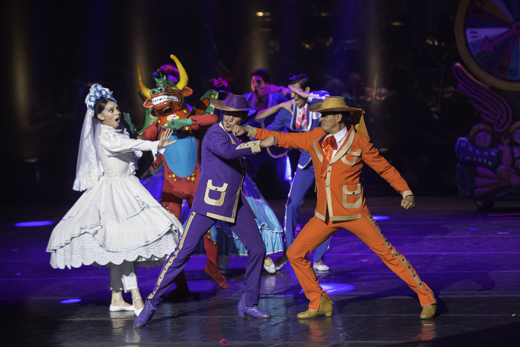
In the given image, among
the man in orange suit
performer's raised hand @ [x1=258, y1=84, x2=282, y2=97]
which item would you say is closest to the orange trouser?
the man in orange suit

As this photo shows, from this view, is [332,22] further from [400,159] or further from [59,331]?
[59,331]

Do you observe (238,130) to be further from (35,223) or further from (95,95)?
(35,223)

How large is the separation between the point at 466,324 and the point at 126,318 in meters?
2.18

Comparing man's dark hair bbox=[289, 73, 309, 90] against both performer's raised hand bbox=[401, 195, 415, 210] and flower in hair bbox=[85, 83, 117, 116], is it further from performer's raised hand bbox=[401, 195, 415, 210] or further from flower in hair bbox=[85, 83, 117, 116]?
performer's raised hand bbox=[401, 195, 415, 210]

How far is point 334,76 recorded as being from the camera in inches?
400

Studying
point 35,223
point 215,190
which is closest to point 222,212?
point 215,190

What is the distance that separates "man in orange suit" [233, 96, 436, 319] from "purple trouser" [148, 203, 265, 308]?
0.76ft

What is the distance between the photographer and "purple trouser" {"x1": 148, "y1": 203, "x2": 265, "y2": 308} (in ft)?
12.3

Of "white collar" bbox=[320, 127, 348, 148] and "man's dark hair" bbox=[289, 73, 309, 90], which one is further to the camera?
"man's dark hair" bbox=[289, 73, 309, 90]

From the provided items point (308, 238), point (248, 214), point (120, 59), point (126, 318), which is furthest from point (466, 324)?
point (120, 59)

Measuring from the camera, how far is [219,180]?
384cm

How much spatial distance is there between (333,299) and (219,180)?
124 cm

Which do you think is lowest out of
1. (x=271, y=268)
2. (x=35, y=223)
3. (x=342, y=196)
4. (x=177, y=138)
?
(x=35, y=223)

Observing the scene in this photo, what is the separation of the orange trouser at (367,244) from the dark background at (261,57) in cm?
669
